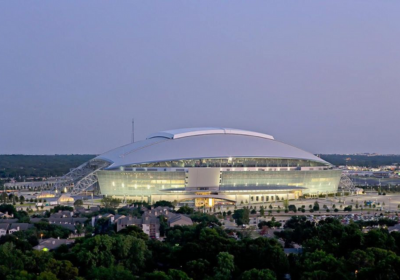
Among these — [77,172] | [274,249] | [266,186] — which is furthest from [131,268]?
[77,172]

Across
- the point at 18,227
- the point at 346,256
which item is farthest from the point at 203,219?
the point at 346,256

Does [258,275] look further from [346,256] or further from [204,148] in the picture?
[204,148]

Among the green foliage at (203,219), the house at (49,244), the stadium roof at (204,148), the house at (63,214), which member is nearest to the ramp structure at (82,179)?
the stadium roof at (204,148)


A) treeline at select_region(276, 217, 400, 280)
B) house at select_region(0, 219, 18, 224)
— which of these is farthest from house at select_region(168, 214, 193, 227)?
house at select_region(0, 219, 18, 224)

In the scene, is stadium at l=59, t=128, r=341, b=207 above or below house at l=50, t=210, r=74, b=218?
above

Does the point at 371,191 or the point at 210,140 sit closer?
the point at 210,140

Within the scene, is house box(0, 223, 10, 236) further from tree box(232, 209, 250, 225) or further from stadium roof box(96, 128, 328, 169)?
stadium roof box(96, 128, 328, 169)

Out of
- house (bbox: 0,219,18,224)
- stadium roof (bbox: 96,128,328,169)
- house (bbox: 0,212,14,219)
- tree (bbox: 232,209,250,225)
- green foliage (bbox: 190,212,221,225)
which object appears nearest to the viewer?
house (bbox: 0,219,18,224)

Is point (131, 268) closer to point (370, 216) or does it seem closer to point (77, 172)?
point (370, 216)

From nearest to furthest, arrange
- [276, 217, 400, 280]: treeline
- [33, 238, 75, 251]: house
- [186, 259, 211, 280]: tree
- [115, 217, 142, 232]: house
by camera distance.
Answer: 1. [276, 217, 400, 280]: treeline
2. [186, 259, 211, 280]: tree
3. [33, 238, 75, 251]: house
4. [115, 217, 142, 232]: house
